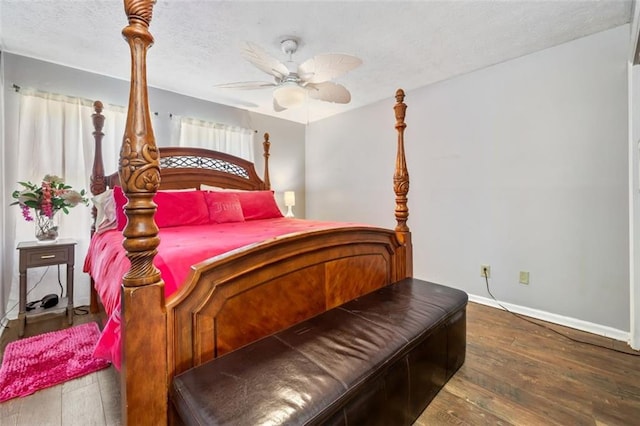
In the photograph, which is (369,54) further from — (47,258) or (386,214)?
(47,258)

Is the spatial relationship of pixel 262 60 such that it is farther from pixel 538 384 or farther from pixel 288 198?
pixel 538 384

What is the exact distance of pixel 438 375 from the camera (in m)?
1.58

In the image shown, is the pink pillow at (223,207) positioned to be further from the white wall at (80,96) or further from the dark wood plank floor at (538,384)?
the dark wood plank floor at (538,384)

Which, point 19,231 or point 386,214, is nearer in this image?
point 19,231

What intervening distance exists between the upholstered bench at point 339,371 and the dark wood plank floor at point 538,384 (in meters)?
0.15

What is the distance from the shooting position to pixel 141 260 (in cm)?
96

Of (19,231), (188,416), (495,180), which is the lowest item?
(188,416)

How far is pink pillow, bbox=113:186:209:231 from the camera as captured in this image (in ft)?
7.70

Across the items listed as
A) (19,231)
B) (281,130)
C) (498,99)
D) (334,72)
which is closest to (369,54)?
(334,72)

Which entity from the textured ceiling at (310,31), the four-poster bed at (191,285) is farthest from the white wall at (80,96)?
the four-poster bed at (191,285)

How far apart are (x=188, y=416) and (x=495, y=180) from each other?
3.02 m

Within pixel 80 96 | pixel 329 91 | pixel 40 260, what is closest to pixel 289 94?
pixel 329 91

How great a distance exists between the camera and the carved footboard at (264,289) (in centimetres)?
109

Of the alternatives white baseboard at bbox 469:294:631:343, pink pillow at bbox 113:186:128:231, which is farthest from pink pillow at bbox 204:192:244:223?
white baseboard at bbox 469:294:631:343
